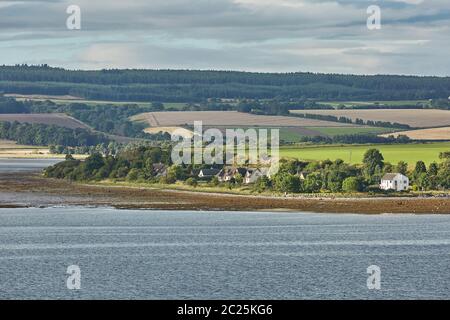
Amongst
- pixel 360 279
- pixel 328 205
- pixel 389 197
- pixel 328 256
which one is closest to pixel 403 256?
pixel 328 256

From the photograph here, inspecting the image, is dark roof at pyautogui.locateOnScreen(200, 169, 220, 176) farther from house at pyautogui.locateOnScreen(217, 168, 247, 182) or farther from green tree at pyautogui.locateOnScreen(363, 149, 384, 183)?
green tree at pyautogui.locateOnScreen(363, 149, 384, 183)

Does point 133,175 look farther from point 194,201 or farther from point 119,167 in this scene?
point 194,201

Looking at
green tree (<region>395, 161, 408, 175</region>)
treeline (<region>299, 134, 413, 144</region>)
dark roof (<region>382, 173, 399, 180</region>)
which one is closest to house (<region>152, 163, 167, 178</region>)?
green tree (<region>395, 161, 408, 175</region>)

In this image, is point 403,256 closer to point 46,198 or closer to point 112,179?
point 46,198

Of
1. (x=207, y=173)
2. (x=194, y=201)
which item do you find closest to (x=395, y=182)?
(x=194, y=201)

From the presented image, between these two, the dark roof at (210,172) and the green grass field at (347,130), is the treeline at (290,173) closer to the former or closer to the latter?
the dark roof at (210,172)
